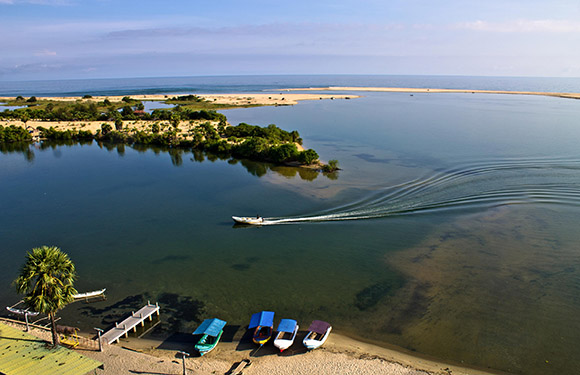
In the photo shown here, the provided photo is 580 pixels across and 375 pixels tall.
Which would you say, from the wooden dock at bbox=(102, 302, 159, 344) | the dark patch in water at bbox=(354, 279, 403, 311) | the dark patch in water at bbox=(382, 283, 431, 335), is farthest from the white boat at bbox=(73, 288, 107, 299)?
the dark patch in water at bbox=(382, 283, 431, 335)

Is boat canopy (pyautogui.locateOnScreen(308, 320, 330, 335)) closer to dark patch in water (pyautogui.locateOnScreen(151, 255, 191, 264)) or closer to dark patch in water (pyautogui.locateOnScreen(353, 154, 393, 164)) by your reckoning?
dark patch in water (pyautogui.locateOnScreen(151, 255, 191, 264))

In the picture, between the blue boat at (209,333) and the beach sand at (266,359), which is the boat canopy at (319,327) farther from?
the blue boat at (209,333)

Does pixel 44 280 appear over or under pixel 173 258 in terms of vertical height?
over

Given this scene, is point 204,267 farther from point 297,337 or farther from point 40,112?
point 40,112

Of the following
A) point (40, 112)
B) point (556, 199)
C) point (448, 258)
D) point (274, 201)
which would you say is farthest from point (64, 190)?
point (40, 112)

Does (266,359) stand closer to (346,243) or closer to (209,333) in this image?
(209,333)

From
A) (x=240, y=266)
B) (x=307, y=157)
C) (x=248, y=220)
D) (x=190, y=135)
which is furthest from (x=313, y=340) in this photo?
(x=190, y=135)
